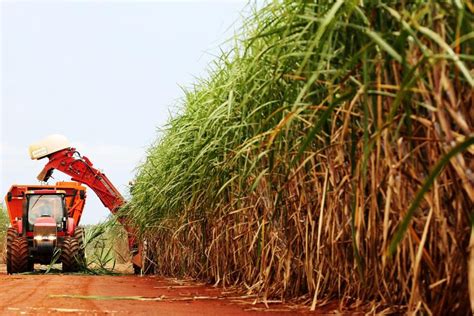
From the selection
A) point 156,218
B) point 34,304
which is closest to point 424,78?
point 34,304

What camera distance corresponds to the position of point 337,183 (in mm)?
3191

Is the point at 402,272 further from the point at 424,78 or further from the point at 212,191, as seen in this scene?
the point at 212,191

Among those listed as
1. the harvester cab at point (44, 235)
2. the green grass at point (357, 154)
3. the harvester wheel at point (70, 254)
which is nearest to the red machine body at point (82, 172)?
the harvester cab at point (44, 235)

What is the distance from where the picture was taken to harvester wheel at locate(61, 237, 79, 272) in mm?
11352

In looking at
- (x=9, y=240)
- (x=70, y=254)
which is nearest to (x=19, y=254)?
(x=9, y=240)

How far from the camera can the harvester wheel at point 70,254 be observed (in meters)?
11.4

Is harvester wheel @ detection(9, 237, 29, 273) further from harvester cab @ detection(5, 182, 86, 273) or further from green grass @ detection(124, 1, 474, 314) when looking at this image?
green grass @ detection(124, 1, 474, 314)

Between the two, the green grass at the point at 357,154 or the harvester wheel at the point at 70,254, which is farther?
the harvester wheel at the point at 70,254

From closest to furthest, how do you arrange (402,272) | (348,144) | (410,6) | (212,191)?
(410,6), (402,272), (348,144), (212,191)

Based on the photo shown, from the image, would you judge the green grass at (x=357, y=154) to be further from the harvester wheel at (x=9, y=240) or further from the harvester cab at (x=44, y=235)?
the harvester wheel at (x=9, y=240)

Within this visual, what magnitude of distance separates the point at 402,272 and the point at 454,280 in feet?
1.36

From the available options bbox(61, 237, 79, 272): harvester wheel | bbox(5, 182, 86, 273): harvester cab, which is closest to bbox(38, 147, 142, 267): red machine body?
bbox(5, 182, 86, 273): harvester cab

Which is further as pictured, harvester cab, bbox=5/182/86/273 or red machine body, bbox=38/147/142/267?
red machine body, bbox=38/147/142/267

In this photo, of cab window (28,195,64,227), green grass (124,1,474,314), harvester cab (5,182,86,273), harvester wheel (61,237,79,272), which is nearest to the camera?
green grass (124,1,474,314)
